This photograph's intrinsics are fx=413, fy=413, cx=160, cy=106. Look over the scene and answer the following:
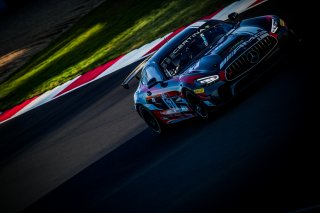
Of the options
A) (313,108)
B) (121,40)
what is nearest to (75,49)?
(121,40)

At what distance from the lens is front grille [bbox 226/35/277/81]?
6680 mm

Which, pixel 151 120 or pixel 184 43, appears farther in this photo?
pixel 151 120

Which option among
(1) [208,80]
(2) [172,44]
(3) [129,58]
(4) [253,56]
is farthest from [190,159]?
(3) [129,58]

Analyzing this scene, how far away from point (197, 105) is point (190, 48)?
121cm

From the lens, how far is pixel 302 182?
4.54 m

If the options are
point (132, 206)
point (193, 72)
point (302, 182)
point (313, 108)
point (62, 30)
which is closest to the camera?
point (302, 182)

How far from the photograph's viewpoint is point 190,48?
308 inches

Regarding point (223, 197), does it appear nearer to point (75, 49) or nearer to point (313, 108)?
point (313, 108)

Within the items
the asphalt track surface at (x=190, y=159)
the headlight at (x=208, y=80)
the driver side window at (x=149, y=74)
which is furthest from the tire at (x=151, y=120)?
the headlight at (x=208, y=80)

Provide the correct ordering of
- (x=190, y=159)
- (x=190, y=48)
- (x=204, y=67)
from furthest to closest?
(x=190, y=48) < (x=204, y=67) < (x=190, y=159)

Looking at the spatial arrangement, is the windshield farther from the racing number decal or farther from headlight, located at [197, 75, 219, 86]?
headlight, located at [197, 75, 219, 86]

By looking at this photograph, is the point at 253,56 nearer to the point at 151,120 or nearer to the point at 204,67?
the point at 204,67

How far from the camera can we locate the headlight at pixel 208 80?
670cm

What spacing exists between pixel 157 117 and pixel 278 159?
11.9 feet
